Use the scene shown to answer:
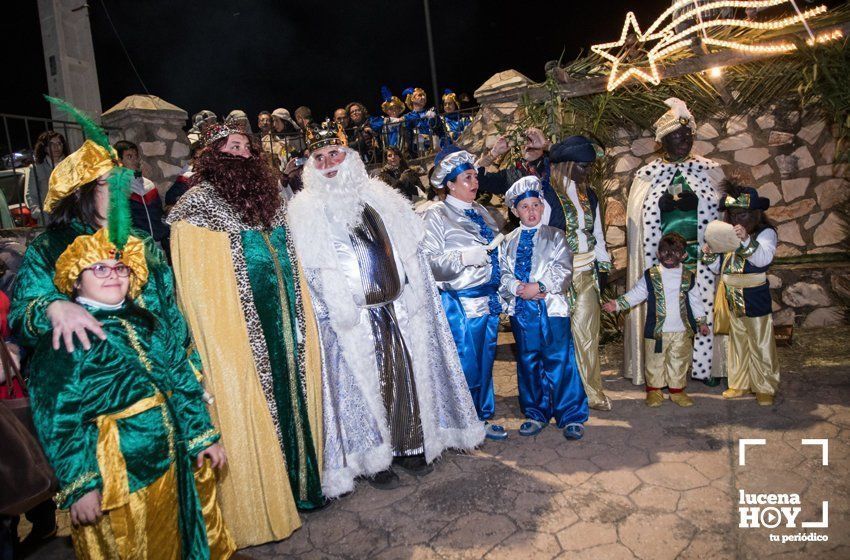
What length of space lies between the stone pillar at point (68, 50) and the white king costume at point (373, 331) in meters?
7.18

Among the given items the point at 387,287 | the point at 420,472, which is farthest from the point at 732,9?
the point at 420,472

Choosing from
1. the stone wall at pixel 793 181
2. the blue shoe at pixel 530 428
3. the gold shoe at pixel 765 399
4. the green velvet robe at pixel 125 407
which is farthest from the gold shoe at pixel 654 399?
the green velvet robe at pixel 125 407

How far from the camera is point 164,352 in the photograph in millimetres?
2359

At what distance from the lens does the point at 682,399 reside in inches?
169

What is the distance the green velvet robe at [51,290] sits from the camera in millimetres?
2121

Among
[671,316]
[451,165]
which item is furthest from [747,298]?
[451,165]

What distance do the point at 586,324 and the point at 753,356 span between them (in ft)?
4.12

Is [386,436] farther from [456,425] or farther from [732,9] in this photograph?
[732,9]

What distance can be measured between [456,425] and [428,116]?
6.73m

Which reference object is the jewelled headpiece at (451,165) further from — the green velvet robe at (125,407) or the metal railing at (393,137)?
the metal railing at (393,137)

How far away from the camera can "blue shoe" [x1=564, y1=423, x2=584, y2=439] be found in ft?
12.6

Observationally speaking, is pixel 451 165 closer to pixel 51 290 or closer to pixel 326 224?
pixel 326 224

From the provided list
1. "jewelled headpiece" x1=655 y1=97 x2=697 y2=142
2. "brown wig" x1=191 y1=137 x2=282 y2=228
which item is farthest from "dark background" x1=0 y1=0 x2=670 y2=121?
"brown wig" x1=191 y1=137 x2=282 y2=228

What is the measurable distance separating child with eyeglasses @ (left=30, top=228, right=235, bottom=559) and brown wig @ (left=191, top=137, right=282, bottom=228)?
741 mm
